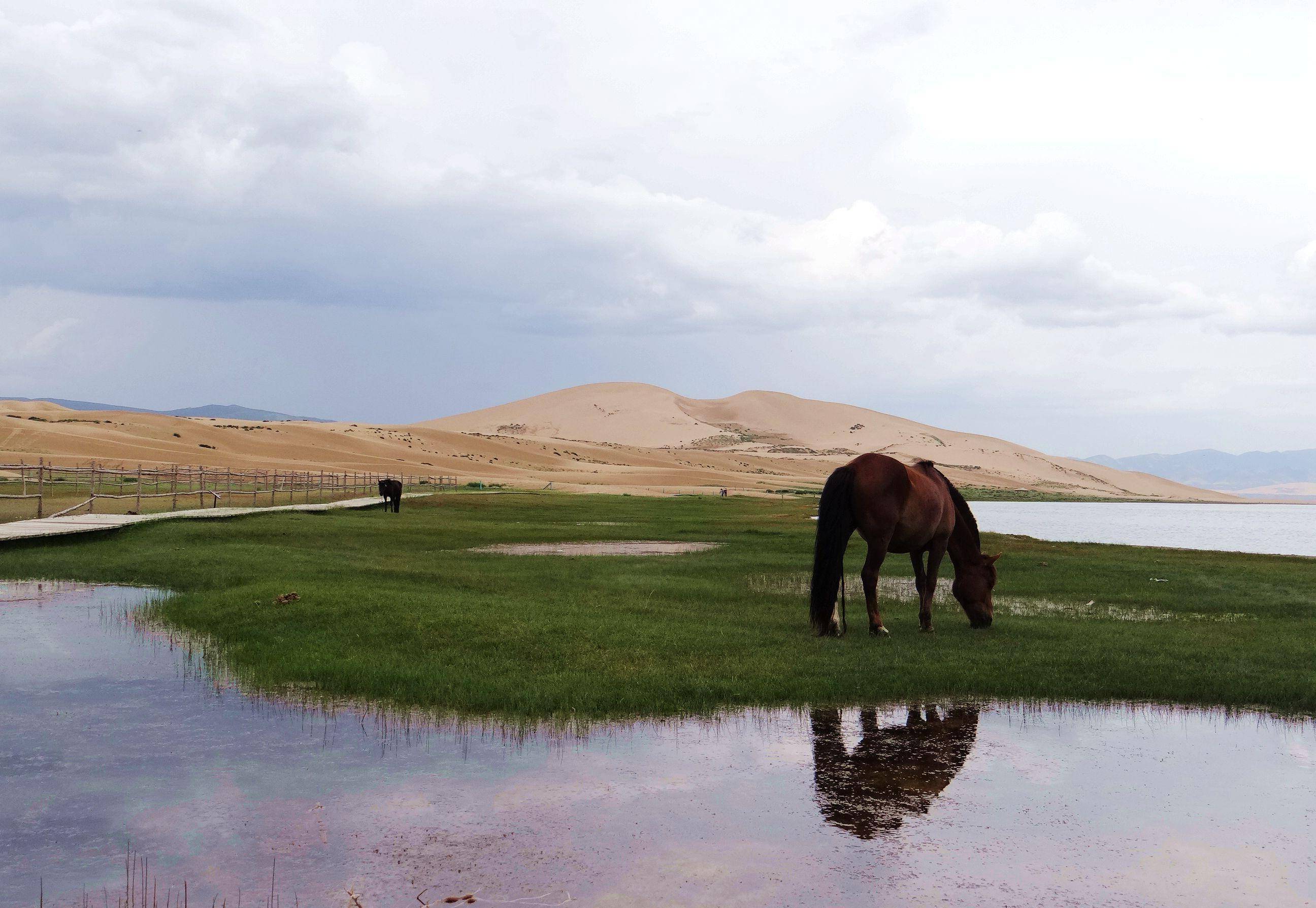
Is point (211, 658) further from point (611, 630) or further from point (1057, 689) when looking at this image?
point (1057, 689)

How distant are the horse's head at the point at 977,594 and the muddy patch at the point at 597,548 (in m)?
13.4

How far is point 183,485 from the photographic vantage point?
57.2 metres

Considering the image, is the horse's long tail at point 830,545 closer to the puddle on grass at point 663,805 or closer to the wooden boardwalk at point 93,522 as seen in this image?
the puddle on grass at point 663,805

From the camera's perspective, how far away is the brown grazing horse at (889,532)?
14328mm

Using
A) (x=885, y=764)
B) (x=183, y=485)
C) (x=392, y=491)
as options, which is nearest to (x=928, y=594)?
(x=885, y=764)

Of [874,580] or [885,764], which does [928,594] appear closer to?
[874,580]

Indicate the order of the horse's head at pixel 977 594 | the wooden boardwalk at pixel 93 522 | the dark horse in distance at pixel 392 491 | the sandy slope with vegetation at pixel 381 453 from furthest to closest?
the sandy slope with vegetation at pixel 381 453 → the dark horse in distance at pixel 392 491 → the wooden boardwalk at pixel 93 522 → the horse's head at pixel 977 594

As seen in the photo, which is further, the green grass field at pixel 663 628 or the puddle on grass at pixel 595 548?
the puddle on grass at pixel 595 548

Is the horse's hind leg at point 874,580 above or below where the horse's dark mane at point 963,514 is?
below

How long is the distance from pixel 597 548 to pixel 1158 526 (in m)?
50.7

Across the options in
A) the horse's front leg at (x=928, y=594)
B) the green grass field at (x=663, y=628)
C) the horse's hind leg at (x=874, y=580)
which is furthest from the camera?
the horse's front leg at (x=928, y=594)

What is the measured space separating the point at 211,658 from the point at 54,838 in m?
6.26

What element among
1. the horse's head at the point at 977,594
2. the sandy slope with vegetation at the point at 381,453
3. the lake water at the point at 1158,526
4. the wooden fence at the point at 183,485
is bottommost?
the lake water at the point at 1158,526

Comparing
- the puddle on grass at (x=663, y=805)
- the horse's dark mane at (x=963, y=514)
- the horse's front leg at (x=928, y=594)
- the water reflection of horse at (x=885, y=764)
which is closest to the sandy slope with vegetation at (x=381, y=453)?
the horse's dark mane at (x=963, y=514)
